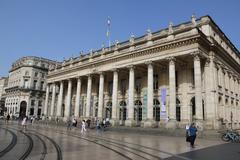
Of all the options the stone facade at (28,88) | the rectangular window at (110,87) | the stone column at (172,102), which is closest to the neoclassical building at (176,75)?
the stone column at (172,102)

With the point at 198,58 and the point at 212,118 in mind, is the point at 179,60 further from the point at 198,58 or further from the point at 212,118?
the point at 212,118

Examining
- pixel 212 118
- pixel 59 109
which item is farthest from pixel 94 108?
pixel 212 118

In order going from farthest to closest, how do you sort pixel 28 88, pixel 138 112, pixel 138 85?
pixel 28 88 → pixel 138 85 → pixel 138 112

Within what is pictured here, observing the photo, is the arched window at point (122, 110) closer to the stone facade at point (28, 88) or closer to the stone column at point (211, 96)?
the stone column at point (211, 96)

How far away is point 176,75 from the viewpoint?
32.3 meters

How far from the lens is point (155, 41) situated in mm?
30719

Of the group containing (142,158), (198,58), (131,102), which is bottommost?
(142,158)

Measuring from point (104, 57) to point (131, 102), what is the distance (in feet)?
31.4

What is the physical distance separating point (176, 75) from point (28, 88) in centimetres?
5205

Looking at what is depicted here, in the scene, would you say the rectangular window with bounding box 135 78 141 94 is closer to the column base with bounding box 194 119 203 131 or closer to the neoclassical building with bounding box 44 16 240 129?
the neoclassical building with bounding box 44 16 240 129

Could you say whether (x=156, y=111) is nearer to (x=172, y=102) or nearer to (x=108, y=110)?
(x=172, y=102)

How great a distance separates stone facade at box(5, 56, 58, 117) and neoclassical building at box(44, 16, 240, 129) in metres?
34.6

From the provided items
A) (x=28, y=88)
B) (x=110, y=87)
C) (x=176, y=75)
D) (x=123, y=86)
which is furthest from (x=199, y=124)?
(x=28, y=88)

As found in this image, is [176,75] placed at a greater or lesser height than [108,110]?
greater
